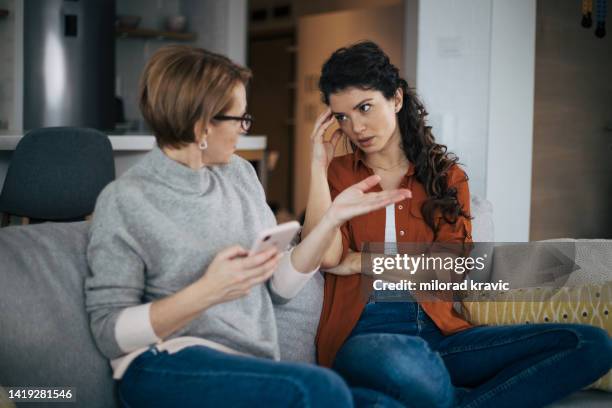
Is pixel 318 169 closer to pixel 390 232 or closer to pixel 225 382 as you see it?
pixel 390 232

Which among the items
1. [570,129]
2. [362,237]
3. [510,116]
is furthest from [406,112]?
[570,129]

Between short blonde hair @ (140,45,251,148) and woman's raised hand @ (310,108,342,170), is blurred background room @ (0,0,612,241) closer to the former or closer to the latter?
woman's raised hand @ (310,108,342,170)

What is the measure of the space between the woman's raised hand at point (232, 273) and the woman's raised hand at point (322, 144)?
0.62m

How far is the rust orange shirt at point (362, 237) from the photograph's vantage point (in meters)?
2.09

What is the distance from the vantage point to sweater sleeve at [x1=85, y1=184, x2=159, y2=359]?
4.97ft

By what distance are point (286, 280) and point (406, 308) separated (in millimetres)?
395

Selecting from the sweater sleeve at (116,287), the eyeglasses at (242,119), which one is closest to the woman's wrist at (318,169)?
the eyeglasses at (242,119)

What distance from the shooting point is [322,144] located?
7.07 ft

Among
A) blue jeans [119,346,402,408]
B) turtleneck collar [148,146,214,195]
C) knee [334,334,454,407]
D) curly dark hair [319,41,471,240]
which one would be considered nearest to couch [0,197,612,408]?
blue jeans [119,346,402,408]

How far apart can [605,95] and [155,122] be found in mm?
5594

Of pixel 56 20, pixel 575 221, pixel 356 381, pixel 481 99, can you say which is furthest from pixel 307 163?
pixel 356 381

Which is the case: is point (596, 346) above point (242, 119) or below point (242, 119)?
below

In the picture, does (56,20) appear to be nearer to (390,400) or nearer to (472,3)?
(472,3)

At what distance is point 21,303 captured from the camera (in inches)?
62.9
